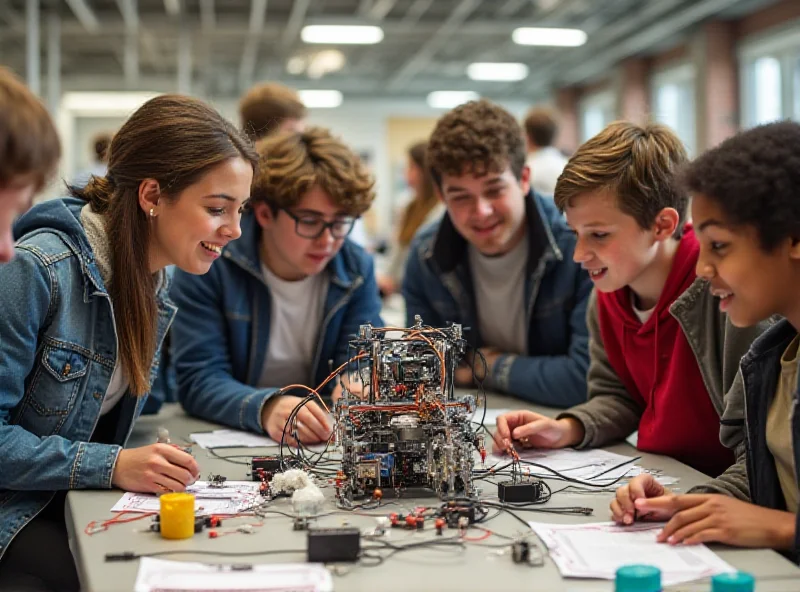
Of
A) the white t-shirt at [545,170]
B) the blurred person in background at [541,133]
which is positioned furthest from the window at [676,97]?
the white t-shirt at [545,170]

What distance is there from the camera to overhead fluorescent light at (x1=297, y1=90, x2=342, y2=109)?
1501cm

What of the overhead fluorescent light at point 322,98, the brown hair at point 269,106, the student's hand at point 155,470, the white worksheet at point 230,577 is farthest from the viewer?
the overhead fluorescent light at point 322,98

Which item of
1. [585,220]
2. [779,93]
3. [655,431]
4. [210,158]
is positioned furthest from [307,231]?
[779,93]

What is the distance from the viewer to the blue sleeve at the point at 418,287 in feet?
10.8

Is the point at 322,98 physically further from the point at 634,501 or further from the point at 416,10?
the point at 634,501

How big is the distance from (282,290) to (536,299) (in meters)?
0.89

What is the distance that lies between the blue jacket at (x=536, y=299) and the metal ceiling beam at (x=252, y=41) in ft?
24.0

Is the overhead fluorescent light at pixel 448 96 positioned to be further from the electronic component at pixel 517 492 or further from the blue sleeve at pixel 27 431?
the electronic component at pixel 517 492

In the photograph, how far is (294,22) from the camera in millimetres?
10539

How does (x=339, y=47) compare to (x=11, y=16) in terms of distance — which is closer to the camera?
(x=11, y=16)

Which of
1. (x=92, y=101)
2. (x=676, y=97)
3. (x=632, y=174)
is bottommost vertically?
(x=632, y=174)

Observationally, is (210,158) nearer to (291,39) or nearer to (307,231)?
(307,231)

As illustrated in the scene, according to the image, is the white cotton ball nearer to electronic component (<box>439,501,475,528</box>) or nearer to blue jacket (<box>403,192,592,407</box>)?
electronic component (<box>439,501,475,528</box>)

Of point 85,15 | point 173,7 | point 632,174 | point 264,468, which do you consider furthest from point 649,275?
point 85,15
